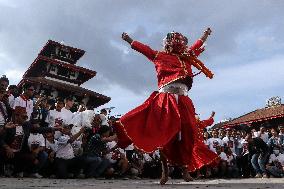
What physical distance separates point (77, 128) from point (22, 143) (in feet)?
6.39

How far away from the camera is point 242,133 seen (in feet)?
48.6

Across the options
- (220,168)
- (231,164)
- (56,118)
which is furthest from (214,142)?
(56,118)

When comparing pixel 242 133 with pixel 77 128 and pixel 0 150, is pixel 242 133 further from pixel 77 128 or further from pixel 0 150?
pixel 0 150

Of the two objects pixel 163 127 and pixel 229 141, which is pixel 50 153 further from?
pixel 229 141

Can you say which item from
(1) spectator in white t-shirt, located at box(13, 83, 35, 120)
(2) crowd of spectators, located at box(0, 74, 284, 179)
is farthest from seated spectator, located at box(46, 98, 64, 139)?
(1) spectator in white t-shirt, located at box(13, 83, 35, 120)

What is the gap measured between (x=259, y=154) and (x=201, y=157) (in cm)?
683

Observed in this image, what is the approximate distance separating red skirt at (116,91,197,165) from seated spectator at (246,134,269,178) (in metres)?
6.97

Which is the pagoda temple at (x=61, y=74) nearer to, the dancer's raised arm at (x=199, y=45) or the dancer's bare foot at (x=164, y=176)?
the dancer's raised arm at (x=199, y=45)

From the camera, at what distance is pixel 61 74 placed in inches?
1212

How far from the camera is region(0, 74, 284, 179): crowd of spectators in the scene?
7652 mm

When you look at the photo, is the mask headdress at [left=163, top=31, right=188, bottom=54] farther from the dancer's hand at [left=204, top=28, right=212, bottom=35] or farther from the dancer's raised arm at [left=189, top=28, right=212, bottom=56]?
the dancer's hand at [left=204, top=28, right=212, bottom=35]

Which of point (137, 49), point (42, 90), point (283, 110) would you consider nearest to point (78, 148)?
point (137, 49)

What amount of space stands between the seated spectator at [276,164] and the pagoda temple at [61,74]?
17.0 m

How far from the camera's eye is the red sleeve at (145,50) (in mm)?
5930
